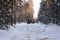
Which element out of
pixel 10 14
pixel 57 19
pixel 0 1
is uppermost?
pixel 0 1

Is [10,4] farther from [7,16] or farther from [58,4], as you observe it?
[58,4]

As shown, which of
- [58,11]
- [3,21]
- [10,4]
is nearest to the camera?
[3,21]

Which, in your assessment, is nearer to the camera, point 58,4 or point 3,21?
point 3,21

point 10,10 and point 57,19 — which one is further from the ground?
point 10,10

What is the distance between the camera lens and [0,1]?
51.3 feet

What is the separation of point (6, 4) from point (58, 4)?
852 cm

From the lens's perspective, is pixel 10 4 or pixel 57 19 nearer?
pixel 10 4

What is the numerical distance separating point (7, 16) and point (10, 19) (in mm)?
490

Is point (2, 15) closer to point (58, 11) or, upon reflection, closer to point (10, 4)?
point (10, 4)

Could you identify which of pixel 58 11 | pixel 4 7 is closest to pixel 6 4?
pixel 4 7

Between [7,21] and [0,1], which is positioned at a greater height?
[0,1]

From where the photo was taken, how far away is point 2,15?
1573 cm

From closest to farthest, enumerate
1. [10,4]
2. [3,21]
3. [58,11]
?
[3,21], [10,4], [58,11]

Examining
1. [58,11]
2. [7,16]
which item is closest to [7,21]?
[7,16]
